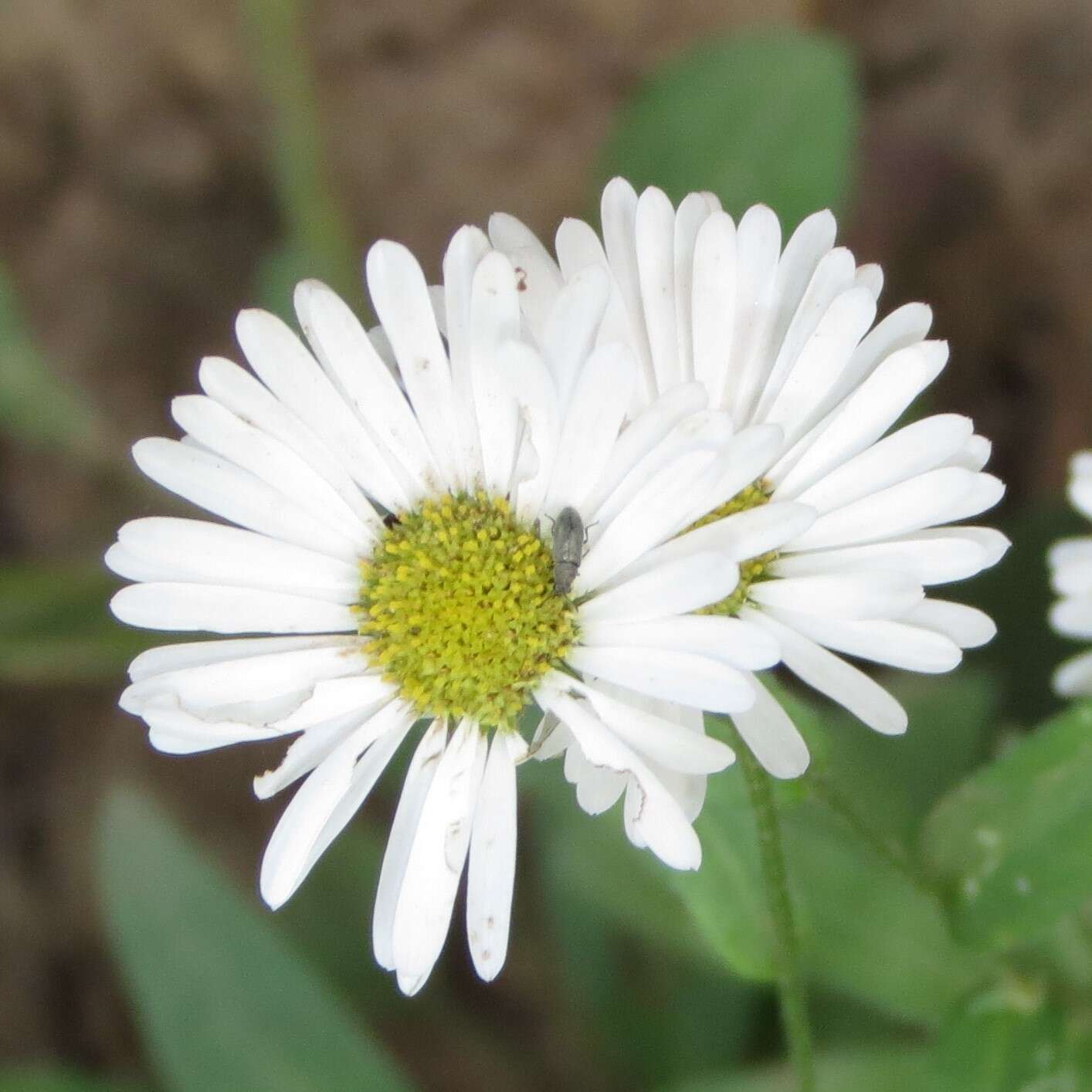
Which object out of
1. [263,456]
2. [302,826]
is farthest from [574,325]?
[302,826]

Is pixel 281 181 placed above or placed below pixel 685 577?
above

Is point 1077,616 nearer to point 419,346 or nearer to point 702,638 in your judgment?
point 702,638

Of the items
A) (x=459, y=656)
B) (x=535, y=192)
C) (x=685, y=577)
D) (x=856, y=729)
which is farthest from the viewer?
(x=535, y=192)

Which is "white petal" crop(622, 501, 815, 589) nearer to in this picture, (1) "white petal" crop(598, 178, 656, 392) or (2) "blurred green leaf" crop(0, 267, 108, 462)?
(1) "white petal" crop(598, 178, 656, 392)

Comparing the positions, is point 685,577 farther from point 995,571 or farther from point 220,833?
point 220,833

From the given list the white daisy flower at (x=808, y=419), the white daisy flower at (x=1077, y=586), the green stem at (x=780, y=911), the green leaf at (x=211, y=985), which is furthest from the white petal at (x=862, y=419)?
the green leaf at (x=211, y=985)

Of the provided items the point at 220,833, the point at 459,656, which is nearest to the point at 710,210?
the point at 459,656

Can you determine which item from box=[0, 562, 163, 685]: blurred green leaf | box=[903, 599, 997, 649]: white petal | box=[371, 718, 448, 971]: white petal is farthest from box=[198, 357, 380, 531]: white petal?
box=[0, 562, 163, 685]: blurred green leaf
